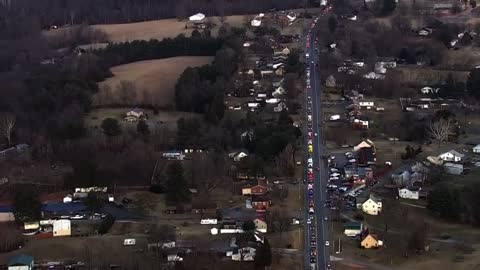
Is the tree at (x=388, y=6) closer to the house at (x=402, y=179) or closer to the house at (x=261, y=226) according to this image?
the house at (x=402, y=179)

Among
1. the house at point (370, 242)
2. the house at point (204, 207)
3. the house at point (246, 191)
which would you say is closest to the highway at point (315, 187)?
the house at point (370, 242)

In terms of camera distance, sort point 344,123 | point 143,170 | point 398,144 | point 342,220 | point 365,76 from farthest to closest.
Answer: point 365,76
point 344,123
point 398,144
point 143,170
point 342,220

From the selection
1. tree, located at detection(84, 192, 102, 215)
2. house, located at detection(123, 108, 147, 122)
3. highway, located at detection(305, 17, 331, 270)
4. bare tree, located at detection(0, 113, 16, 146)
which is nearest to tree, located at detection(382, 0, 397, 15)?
highway, located at detection(305, 17, 331, 270)

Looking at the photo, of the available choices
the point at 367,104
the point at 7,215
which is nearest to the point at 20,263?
the point at 7,215

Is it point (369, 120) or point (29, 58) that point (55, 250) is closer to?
point (369, 120)

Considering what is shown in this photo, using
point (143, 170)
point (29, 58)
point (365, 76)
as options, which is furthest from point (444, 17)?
point (143, 170)

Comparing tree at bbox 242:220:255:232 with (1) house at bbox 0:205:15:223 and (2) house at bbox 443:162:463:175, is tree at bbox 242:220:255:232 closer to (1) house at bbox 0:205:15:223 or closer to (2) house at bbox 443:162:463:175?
(1) house at bbox 0:205:15:223
